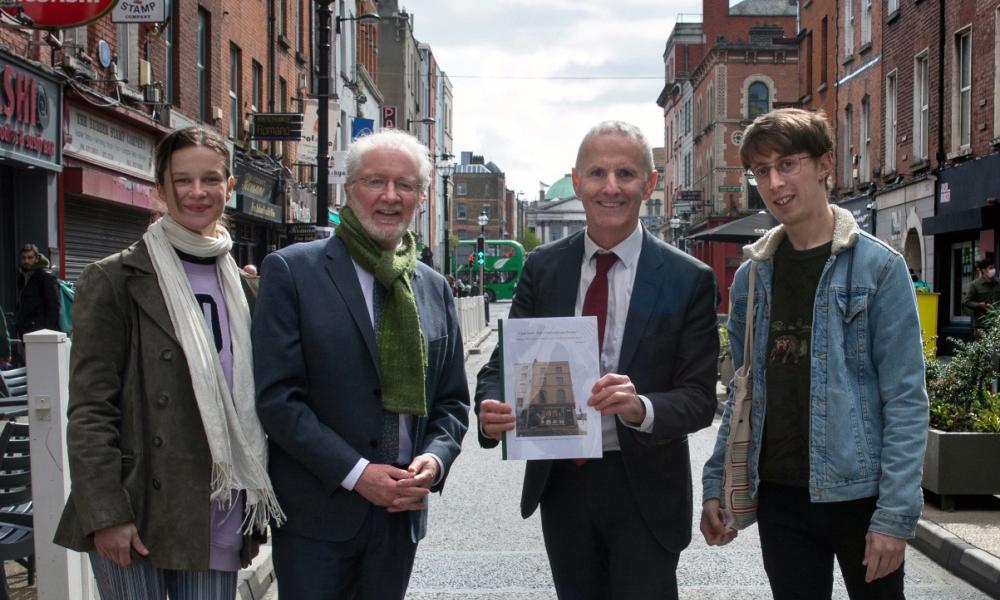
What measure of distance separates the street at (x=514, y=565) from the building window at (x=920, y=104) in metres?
16.2

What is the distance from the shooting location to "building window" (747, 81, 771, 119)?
5203 centimetres

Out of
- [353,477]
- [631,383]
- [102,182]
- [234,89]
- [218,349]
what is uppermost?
[234,89]

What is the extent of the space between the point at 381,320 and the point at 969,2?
752 inches

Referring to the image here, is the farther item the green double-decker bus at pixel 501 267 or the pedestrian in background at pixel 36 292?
the green double-decker bus at pixel 501 267

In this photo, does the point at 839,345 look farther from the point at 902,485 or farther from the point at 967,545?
the point at 967,545

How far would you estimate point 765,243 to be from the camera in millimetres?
3355

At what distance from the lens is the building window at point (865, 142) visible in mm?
25853

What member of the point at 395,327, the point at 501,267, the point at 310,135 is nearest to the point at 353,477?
the point at 395,327

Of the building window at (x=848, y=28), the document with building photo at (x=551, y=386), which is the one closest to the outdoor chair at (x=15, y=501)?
the document with building photo at (x=551, y=386)

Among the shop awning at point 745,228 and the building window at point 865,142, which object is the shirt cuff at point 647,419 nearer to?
the shop awning at point 745,228

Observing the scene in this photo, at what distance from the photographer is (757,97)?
2057 inches

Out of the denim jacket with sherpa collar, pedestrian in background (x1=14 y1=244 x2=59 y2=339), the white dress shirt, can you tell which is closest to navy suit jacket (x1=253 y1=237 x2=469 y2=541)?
the white dress shirt

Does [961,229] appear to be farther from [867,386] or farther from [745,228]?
[867,386]

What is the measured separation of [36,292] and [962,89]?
55.7ft
